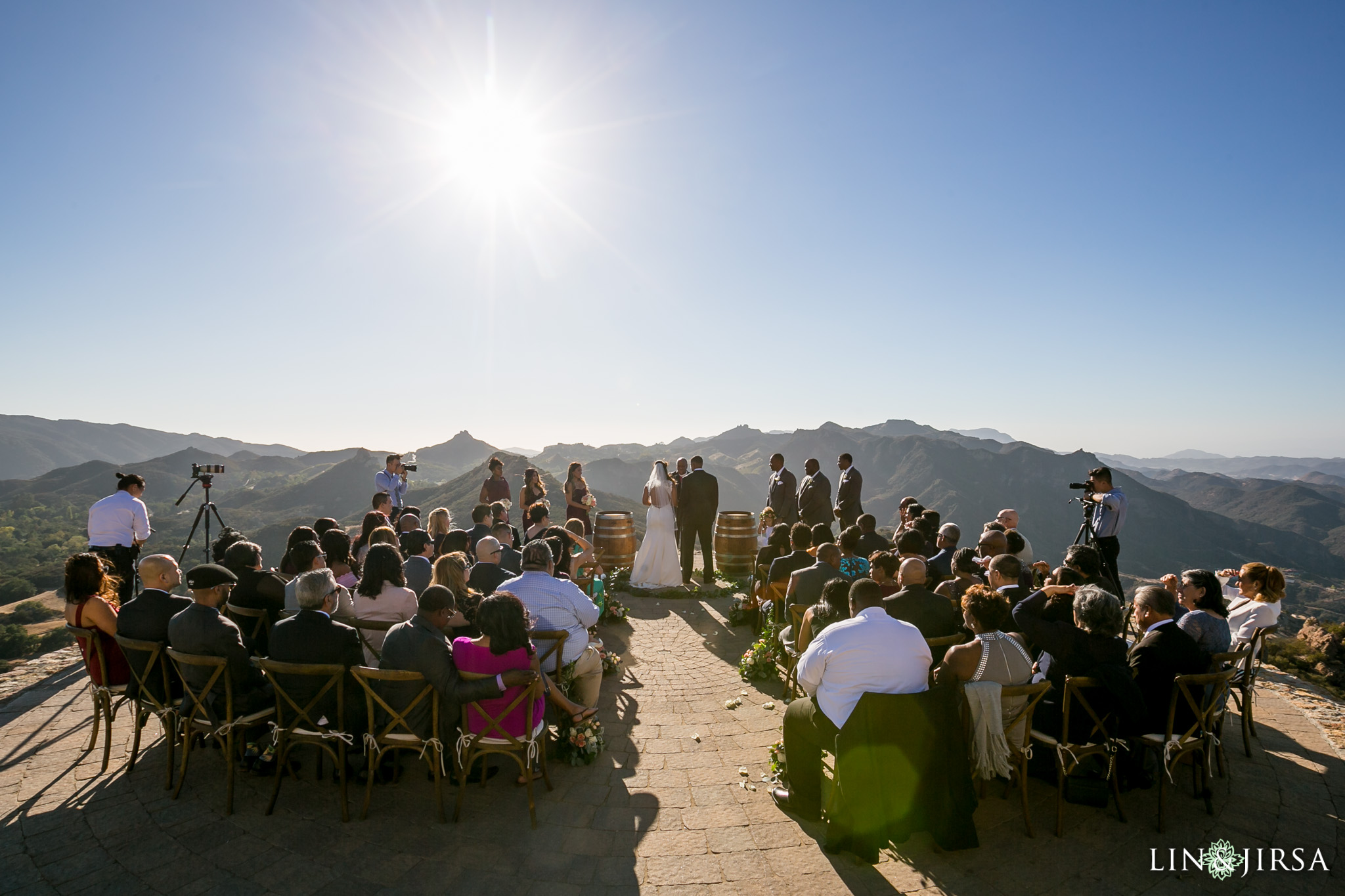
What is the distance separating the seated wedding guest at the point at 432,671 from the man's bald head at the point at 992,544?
189 inches

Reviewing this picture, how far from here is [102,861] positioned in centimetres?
314

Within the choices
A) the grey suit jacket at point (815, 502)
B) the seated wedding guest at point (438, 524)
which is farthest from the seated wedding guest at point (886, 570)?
the seated wedding guest at point (438, 524)

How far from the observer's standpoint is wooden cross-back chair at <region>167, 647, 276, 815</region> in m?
3.57

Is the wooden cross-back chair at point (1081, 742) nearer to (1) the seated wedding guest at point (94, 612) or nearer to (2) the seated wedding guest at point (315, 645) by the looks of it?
(2) the seated wedding guest at point (315, 645)

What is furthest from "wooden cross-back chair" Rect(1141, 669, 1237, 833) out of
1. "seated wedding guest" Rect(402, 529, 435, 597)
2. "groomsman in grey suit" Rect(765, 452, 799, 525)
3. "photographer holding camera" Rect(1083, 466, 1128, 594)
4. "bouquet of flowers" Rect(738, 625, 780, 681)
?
"groomsman in grey suit" Rect(765, 452, 799, 525)

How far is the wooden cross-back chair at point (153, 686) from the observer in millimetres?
3824

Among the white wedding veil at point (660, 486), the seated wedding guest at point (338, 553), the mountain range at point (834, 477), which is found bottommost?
the mountain range at point (834, 477)

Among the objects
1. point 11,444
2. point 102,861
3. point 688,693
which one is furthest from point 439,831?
point 11,444

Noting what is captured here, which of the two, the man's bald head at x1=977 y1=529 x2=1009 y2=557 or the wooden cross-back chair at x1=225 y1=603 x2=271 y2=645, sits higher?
the man's bald head at x1=977 y1=529 x2=1009 y2=557

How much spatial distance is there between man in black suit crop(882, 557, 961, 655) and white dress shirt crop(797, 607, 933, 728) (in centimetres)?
102

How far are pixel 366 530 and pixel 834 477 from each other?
178m

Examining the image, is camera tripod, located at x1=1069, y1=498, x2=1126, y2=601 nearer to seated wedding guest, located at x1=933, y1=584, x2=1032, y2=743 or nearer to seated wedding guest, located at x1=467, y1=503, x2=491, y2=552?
seated wedding guest, located at x1=933, y1=584, x2=1032, y2=743

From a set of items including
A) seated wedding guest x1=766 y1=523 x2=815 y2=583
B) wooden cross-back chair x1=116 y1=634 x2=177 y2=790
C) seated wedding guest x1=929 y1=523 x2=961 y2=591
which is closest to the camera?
wooden cross-back chair x1=116 y1=634 x2=177 y2=790

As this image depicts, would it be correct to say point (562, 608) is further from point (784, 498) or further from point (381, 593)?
point (784, 498)
